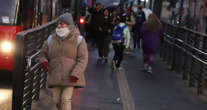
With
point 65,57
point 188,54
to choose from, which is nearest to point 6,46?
point 65,57

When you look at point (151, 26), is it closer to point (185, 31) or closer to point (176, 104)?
point (185, 31)

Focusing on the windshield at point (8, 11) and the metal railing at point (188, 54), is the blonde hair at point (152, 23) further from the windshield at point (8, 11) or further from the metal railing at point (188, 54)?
the windshield at point (8, 11)

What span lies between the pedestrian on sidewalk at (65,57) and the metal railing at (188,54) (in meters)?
4.52

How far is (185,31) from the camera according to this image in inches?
539

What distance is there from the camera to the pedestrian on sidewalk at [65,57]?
6656mm

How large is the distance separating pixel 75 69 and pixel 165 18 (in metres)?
14.7

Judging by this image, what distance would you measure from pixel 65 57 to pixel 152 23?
733 cm

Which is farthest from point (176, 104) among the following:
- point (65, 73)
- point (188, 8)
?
point (188, 8)

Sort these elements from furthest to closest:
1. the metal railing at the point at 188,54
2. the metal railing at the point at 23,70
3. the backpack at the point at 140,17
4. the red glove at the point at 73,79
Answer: the backpack at the point at 140,17, the metal railing at the point at 188,54, the metal railing at the point at 23,70, the red glove at the point at 73,79

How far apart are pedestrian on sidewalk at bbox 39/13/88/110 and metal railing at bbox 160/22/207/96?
4.52 meters

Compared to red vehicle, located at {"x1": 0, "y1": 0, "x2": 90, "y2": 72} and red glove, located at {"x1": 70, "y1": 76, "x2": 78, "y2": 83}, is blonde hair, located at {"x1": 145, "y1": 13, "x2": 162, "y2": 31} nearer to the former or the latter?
red vehicle, located at {"x1": 0, "y1": 0, "x2": 90, "y2": 72}

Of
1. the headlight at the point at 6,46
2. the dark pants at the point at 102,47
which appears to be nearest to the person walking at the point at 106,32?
the dark pants at the point at 102,47

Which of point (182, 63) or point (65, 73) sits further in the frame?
point (182, 63)

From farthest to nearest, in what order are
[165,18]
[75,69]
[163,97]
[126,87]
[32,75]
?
1. [165,18]
2. [126,87]
3. [163,97]
4. [32,75]
5. [75,69]
